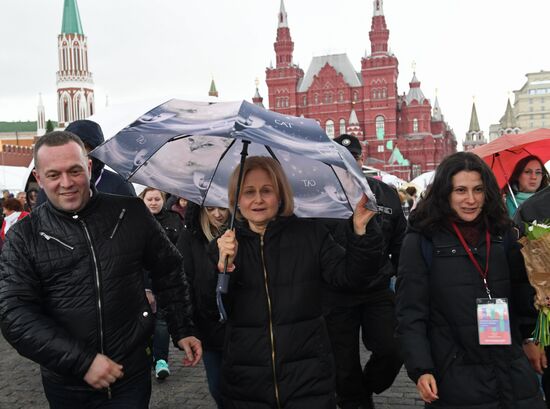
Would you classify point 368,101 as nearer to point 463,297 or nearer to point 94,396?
point 463,297

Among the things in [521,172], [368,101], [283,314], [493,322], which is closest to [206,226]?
[283,314]

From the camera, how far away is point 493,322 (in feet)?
9.06

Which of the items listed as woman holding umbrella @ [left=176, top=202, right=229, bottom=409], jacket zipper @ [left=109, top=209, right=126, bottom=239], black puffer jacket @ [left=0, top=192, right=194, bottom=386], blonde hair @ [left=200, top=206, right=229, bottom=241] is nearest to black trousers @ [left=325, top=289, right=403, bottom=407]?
woman holding umbrella @ [left=176, top=202, right=229, bottom=409]

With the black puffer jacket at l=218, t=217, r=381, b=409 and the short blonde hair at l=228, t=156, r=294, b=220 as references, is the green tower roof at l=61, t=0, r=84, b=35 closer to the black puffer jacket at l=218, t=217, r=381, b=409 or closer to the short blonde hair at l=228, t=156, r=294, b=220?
the short blonde hair at l=228, t=156, r=294, b=220

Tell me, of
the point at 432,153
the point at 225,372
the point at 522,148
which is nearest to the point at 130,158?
the point at 225,372

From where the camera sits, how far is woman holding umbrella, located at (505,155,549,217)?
504cm

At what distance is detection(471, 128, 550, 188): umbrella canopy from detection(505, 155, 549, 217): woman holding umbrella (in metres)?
0.11

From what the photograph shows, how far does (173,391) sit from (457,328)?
3.26m

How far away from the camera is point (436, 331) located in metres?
2.89

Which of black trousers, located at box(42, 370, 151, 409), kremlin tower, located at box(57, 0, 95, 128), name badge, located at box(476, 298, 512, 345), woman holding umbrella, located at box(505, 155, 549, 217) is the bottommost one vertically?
black trousers, located at box(42, 370, 151, 409)

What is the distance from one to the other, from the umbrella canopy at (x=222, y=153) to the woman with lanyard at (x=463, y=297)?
474 millimetres

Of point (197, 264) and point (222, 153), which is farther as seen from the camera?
point (197, 264)

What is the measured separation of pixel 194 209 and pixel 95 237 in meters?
1.35

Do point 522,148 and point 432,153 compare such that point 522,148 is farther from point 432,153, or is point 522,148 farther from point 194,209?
point 432,153
